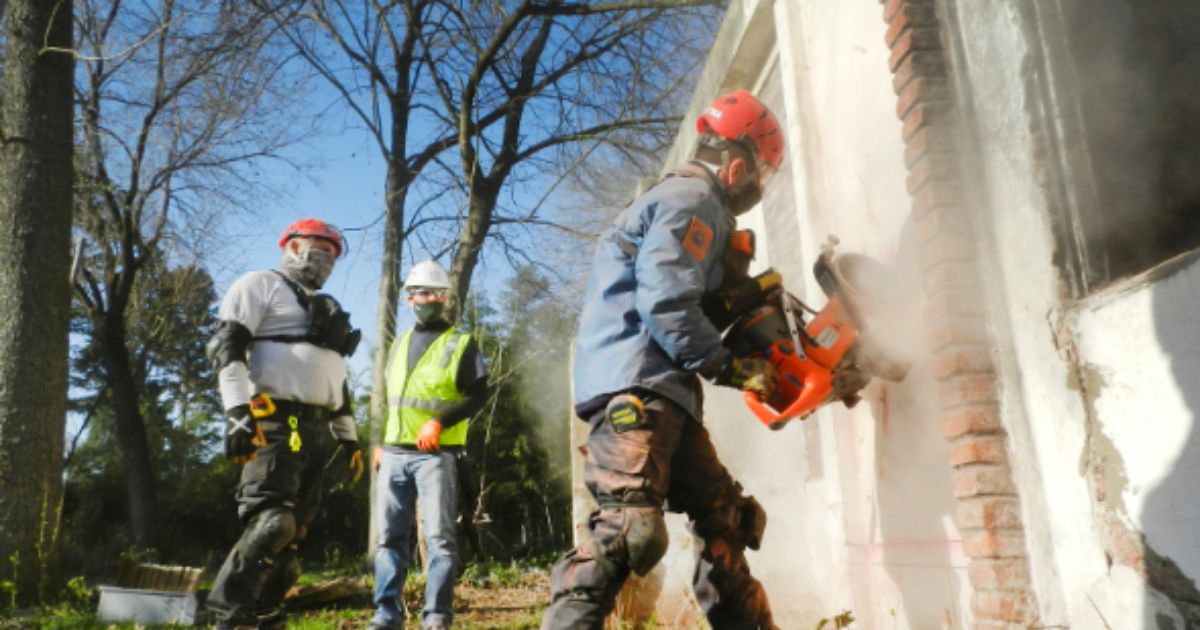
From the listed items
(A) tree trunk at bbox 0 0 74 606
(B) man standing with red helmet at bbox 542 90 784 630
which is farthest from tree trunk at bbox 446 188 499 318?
(B) man standing with red helmet at bbox 542 90 784 630

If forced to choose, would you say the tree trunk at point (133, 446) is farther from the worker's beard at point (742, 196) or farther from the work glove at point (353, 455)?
the worker's beard at point (742, 196)

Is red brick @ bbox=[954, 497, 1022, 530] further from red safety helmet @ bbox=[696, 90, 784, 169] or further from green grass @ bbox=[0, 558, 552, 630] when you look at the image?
green grass @ bbox=[0, 558, 552, 630]

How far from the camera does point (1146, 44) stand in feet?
7.81

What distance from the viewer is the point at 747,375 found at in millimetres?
2643

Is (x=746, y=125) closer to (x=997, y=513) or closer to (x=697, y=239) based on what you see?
(x=697, y=239)

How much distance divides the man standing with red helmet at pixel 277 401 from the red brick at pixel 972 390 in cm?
271

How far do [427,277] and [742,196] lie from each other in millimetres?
2553

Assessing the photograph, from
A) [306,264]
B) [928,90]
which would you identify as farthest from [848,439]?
[306,264]

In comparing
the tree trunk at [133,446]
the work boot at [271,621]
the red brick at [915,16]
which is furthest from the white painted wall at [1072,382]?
the tree trunk at [133,446]

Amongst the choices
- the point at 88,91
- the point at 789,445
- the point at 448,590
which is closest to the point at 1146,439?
the point at 789,445

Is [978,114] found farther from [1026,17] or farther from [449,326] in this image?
[449,326]

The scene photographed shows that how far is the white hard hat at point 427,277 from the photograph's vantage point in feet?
16.3

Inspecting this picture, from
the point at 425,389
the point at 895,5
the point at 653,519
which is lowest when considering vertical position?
the point at 653,519

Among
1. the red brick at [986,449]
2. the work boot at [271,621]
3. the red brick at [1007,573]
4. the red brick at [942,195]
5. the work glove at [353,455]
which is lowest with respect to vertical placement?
the work boot at [271,621]
